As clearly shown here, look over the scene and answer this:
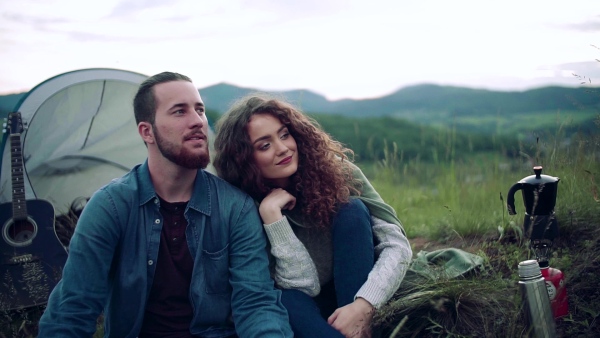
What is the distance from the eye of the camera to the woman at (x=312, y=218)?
8.97 ft

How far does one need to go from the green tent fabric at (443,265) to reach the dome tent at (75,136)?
2.27 meters

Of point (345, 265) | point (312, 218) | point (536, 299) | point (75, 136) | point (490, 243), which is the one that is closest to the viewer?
point (536, 299)

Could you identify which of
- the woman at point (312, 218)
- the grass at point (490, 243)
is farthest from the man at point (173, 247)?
the grass at point (490, 243)

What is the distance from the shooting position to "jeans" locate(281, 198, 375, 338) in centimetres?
270

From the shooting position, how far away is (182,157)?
269 cm

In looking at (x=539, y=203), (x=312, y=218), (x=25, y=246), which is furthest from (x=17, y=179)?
(x=539, y=203)

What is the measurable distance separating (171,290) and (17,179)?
2.15m

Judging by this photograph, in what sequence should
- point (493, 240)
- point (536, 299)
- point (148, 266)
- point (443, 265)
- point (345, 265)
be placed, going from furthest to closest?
1. point (493, 240)
2. point (443, 265)
3. point (345, 265)
4. point (148, 266)
5. point (536, 299)

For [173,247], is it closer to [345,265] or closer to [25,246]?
[345,265]

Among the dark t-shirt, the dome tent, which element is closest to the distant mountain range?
the dome tent

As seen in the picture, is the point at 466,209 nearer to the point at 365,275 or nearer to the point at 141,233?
the point at 365,275

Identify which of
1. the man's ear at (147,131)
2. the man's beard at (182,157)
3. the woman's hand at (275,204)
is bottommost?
the woman's hand at (275,204)

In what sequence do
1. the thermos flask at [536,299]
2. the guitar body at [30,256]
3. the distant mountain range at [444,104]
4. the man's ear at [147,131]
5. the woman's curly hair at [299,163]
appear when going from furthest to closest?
A: the distant mountain range at [444,104] < the guitar body at [30,256] < the woman's curly hair at [299,163] < the man's ear at [147,131] < the thermos flask at [536,299]

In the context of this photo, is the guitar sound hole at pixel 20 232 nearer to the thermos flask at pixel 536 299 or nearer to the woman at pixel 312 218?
the woman at pixel 312 218
